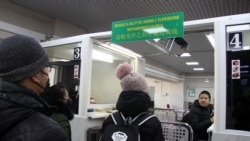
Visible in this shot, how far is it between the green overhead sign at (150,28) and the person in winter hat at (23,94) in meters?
1.81

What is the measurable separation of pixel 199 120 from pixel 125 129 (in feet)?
5.64

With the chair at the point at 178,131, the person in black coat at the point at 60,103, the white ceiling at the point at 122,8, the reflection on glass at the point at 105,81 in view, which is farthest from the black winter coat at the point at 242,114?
the reflection on glass at the point at 105,81

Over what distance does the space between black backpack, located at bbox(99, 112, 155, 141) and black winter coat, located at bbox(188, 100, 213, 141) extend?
1.54 meters

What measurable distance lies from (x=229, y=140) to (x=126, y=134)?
0.85 metres

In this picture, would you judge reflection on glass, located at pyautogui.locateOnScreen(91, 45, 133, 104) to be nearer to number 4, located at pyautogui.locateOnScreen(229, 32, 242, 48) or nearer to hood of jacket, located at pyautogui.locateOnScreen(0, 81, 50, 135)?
number 4, located at pyautogui.locateOnScreen(229, 32, 242, 48)

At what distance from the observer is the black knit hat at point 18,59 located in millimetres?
800

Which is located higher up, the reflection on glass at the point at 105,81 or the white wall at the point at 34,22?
the white wall at the point at 34,22

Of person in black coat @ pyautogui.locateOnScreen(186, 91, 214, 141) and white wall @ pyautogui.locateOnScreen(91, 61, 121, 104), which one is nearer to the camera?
person in black coat @ pyautogui.locateOnScreen(186, 91, 214, 141)

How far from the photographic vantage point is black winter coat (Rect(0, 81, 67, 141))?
0.72 meters

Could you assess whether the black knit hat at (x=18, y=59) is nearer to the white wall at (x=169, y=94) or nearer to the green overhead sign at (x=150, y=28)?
the green overhead sign at (x=150, y=28)

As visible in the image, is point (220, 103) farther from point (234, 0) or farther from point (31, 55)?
point (234, 0)

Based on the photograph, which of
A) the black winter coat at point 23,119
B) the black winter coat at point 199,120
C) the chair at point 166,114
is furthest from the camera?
the chair at point 166,114

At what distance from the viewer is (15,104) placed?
75 centimetres

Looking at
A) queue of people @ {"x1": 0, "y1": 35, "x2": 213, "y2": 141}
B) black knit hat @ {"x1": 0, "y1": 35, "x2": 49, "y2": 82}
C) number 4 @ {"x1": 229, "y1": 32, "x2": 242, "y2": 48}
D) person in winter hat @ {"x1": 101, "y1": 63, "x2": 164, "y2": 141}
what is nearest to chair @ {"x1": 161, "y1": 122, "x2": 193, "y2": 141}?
person in winter hat @ {"x1": 101, "y1": 63, "x2": 164, "y2": 141}
